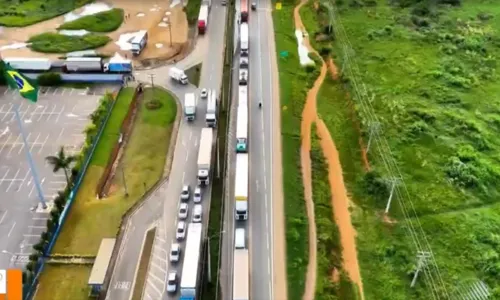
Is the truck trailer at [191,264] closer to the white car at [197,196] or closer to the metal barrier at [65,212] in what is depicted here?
the white car at [197,196]

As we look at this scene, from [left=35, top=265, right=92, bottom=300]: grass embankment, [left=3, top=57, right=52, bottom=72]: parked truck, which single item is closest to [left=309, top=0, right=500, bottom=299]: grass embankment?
[left=35, top=265, right=92, bottom=300]: grass embankment

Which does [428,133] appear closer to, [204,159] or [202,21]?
[204,159]

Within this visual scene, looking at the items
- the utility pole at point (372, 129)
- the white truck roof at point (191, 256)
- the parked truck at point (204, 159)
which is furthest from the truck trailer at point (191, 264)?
the utility pole at point (372, 129)

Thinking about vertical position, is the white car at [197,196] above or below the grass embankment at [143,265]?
above

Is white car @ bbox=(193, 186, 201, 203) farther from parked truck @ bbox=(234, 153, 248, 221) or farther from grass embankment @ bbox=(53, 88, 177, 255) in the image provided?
grass embankment @ bbox=(53, 88, 177, 255)

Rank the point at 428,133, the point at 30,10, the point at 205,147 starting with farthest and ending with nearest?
the point at 30,10 → the point at 428,133 → the point at 205,147

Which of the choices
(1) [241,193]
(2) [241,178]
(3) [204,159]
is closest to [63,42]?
(3) [204,159]
